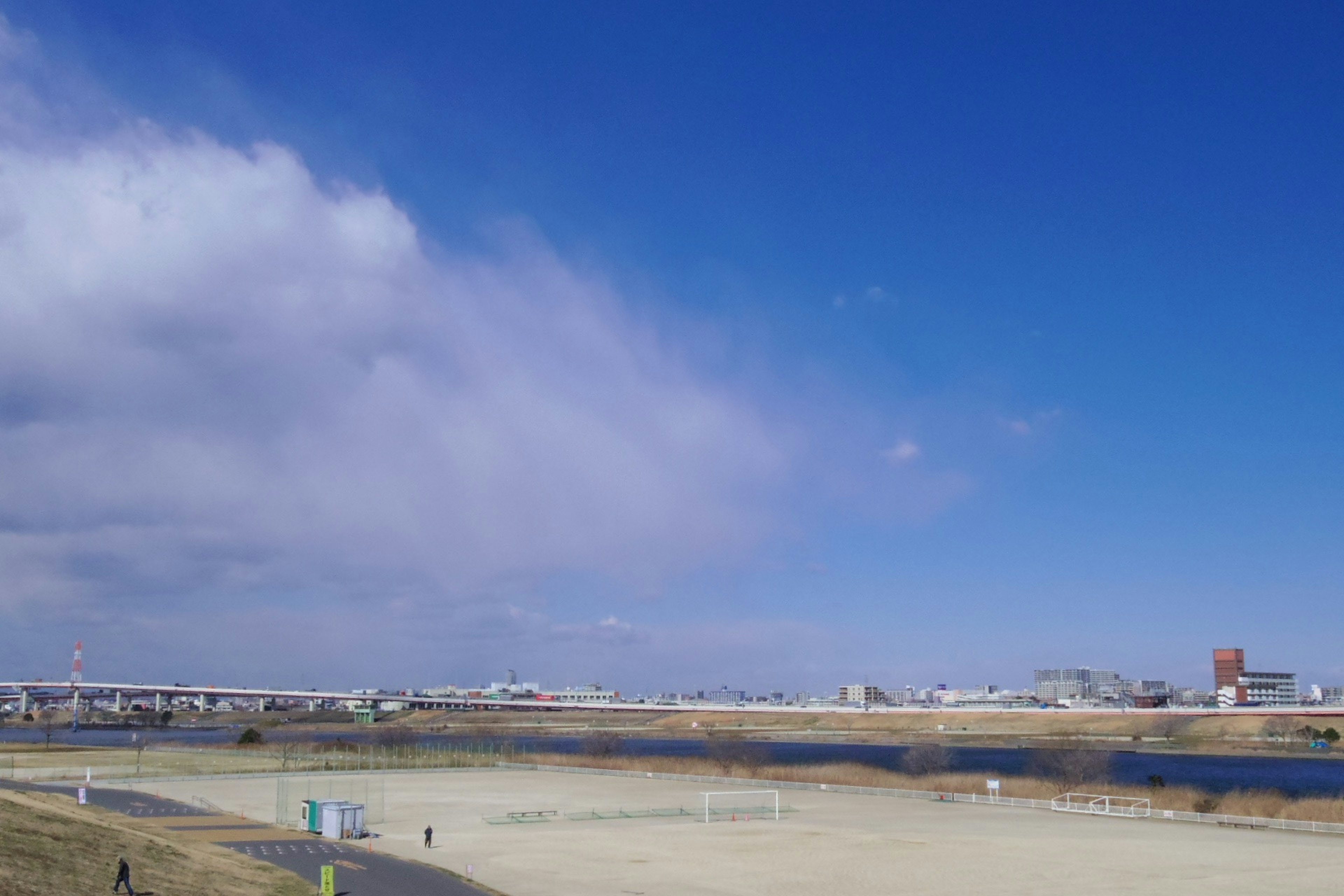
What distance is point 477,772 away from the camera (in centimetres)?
9619

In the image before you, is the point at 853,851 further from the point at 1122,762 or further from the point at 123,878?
the point at 1122,762

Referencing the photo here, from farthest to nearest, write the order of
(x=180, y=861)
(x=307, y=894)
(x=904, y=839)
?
1. (x=904, y=839)
2. (x=180, y=861)
3. (x=307, y=894)

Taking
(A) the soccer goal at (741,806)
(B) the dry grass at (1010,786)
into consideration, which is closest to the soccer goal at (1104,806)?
(B) the dry grass at (1010,786)

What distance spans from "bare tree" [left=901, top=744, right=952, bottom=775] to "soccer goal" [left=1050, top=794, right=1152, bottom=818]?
39.8 metres

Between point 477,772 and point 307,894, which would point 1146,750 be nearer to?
point 477,772

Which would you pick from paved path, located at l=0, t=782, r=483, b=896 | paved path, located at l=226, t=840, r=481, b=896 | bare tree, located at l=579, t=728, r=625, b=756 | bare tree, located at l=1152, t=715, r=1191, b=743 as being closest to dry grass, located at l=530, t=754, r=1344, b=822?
bare tree, located at l=579, t=728, r=625, b=756

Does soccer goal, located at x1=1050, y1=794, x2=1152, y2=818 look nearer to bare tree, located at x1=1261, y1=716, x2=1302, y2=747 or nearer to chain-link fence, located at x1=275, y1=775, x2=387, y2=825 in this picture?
chain-link fence, located at x1=275, y1=775, x2=387, y2=825

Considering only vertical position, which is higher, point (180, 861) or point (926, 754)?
point (180, 861)

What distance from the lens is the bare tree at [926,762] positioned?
366 ft

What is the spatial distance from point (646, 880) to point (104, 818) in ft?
92.2

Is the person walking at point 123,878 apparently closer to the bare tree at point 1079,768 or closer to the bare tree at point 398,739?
the bare tree at point 1079,768

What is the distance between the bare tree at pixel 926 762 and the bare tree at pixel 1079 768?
38.6 ft

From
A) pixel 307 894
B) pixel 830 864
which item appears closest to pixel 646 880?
pixel 830 864

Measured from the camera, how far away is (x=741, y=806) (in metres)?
65.0
